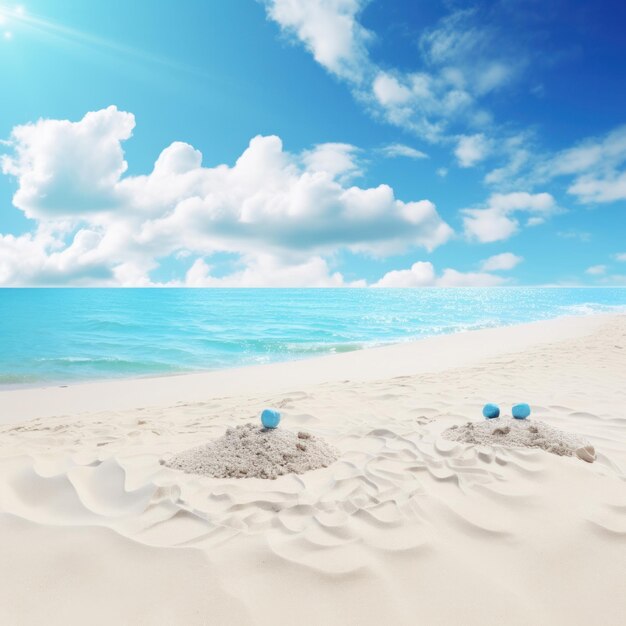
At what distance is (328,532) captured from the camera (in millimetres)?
2383

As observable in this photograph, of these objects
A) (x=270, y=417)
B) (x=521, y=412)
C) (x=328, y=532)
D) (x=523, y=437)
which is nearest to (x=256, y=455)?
(x=270, y=417)

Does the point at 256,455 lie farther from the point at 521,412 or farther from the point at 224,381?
the point at 224,381

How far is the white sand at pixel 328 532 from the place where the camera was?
1.86 metres

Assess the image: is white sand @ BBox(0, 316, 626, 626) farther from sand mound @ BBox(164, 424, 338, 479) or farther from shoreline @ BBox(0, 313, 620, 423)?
shoreline @ BBox(0, 313, 620, 423)

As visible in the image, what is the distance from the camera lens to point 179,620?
179 cm

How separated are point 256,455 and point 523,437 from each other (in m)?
2.24

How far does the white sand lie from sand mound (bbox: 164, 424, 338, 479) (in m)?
0.11

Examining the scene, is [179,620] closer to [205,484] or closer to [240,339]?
[205,484]

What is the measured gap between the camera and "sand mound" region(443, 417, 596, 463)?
135 inches

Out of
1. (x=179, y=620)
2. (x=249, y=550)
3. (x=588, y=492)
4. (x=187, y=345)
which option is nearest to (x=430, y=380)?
(x=588, y=492)

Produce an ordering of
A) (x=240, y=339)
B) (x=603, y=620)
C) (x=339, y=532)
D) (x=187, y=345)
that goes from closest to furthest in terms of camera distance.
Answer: (x=603, y=620) → (x=339, y=532) → (x=187, y=345) → (x=240, y=339)

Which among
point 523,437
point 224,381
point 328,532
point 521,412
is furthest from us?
point 224,381

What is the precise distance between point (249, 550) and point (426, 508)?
1.09 m

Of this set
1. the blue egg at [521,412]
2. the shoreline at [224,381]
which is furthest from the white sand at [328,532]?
the shoreline at [224,381]
